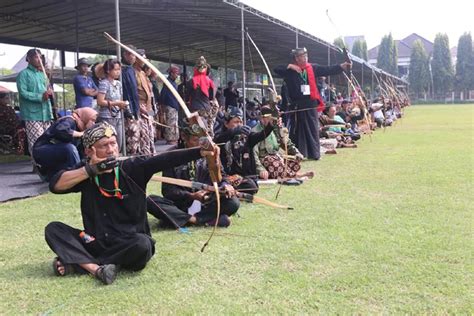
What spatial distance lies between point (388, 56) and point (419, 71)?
4.06 metres

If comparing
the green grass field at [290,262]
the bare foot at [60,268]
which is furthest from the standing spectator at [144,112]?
the bare foot at [60,268]

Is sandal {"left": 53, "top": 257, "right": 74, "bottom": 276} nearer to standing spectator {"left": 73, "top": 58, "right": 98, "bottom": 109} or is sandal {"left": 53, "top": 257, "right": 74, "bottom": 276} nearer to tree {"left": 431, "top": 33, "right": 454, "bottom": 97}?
standing spectator {"left": 73, "top": 58, "right": 98, "bottom": 109}

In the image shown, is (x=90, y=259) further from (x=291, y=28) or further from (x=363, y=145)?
(x=363, y=145)

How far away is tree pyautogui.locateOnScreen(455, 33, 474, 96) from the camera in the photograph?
53812mm

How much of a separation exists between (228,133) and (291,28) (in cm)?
561

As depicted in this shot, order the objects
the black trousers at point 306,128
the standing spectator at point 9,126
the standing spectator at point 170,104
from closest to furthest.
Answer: the black trousers at point 306,128, the standing spectator at point 170,104, the standing spectator at point 9,126

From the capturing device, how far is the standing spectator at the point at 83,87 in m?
6.43

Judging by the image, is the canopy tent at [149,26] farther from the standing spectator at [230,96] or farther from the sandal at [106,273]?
the sandal at [106,273]

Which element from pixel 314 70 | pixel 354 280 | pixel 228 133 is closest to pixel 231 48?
pixel 314 70

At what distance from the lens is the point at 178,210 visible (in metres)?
4.09

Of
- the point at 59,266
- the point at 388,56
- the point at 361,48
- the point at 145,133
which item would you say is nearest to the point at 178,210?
the point at 59,266

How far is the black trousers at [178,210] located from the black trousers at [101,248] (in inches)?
36.6

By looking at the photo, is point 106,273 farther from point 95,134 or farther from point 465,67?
point 465,67

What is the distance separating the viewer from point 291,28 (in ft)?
32.7
